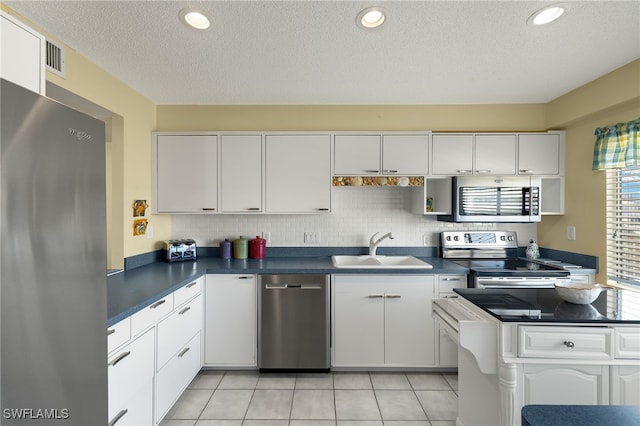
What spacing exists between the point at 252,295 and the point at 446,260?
1898mm

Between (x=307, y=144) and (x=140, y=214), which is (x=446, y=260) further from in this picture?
(x=140, y=214)

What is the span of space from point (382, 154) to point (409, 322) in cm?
154

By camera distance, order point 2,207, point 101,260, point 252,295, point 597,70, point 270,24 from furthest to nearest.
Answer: point 252,295 → point 597,70 → point 270,24 → point 101,260 → point 2,207

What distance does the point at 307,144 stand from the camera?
10.1 feet

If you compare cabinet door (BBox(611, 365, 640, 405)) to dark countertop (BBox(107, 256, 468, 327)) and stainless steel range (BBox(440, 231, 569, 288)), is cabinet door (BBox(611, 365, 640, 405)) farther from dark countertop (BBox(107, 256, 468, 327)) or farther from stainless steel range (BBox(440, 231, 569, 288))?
dark countertop (BBox(107, 256, 468, 327))

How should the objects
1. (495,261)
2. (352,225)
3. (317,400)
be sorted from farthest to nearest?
(352,225) → (495,261) → (317,400)

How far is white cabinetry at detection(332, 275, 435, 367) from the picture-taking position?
2.77m

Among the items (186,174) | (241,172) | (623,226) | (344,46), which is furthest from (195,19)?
(623,226)

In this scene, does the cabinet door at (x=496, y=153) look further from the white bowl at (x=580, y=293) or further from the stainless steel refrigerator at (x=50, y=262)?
the stainless steel refrigerator at (x=50, y=262)

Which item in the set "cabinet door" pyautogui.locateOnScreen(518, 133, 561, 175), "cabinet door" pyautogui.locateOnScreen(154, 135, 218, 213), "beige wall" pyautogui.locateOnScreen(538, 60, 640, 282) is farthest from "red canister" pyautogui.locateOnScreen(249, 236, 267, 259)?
"beige wall" pyautogui.locateOnScreen(538, 60, 640, 282)

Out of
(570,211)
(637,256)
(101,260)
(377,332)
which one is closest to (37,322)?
(101,260)

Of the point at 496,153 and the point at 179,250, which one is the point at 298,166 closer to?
the point at 179,250

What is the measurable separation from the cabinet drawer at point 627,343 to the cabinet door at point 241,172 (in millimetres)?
2601

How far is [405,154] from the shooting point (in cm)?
308
